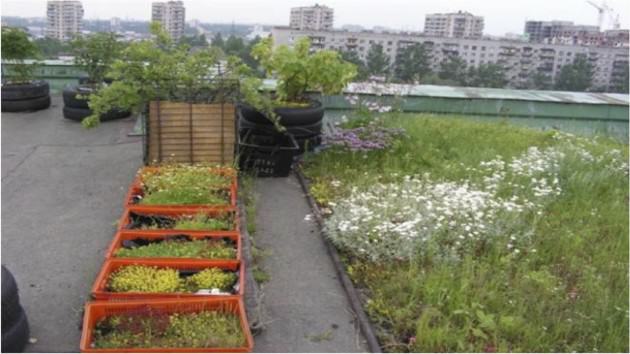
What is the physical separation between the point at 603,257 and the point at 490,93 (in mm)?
5137

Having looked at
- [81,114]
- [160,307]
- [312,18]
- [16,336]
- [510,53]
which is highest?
[312,18]

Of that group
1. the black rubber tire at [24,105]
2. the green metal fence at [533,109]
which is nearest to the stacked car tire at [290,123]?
the green metal fence at [533,109]

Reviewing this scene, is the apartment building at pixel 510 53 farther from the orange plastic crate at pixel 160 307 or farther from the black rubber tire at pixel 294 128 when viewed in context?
the orange plastic crate at pixel 160 307

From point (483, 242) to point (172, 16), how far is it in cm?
364

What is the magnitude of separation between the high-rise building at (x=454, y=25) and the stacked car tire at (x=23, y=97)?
5128 mm

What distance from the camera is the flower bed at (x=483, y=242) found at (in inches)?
106

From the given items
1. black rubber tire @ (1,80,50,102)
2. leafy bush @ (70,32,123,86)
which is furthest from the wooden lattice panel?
black rubber tire @ (1,80,50,102)

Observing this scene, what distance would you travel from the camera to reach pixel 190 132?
4.72 m

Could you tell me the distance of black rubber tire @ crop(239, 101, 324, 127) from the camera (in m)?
5.05

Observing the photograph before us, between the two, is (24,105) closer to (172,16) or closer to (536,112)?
(172,16)

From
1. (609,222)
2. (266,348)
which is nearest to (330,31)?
(609,222)

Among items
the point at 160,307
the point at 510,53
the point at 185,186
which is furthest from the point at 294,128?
the point at 510,53

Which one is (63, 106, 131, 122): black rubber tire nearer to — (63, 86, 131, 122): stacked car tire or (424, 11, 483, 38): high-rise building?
(63, 86, 131, 122): stacked car tire

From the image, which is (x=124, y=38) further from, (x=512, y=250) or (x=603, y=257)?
(x=603, y=257)
